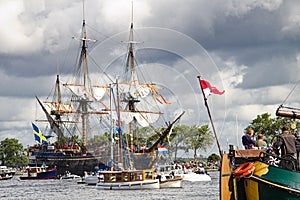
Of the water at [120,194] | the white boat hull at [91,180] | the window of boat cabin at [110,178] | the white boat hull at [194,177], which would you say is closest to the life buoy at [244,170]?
the water at [120,194]

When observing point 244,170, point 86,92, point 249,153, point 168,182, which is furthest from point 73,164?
point 244,170

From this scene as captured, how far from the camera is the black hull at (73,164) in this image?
504 feet

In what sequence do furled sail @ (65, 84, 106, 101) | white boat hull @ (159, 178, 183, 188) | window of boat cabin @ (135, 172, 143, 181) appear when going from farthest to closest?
1. furled sail @ (65, 84, 106, 101)
2. white boat hull @ (159, 178, 183, 188)
3. window of boat cabin @ (135, 172, 143, 181)

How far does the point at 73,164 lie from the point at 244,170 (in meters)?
133

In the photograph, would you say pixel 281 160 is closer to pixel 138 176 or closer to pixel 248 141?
pixel 248 141

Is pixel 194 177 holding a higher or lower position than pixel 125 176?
higher

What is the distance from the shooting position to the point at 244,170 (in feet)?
88.1

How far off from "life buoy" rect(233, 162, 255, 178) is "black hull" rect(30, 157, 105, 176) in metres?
125

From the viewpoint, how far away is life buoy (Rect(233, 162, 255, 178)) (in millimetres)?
26766

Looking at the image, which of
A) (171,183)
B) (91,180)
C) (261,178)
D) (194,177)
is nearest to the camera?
(261,178)

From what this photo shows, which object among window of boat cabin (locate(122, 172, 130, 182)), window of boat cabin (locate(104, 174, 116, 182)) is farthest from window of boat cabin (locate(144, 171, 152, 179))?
window of boat cabin (locate(104, 174, 116, 182))

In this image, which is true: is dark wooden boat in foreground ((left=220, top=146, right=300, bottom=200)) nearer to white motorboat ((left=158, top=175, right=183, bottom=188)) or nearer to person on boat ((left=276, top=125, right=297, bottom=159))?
person on boat ((left=276, top=125, right=297, bottom=159))

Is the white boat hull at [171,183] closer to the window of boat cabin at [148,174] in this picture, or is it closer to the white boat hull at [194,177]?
the window of boat cabin at [148,174]

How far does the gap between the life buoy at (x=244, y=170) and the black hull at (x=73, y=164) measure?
12452 cm
